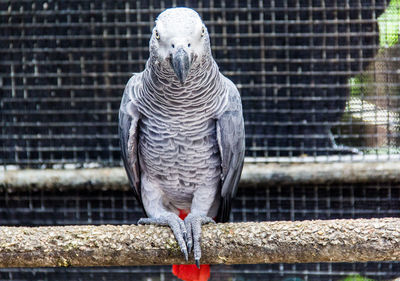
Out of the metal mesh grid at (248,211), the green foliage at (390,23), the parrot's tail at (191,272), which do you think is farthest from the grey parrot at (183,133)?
the green foliage at (390,23)

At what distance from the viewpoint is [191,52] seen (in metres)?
0.81

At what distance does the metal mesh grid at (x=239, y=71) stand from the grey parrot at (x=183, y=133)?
1.38ft

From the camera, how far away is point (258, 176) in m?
1.41

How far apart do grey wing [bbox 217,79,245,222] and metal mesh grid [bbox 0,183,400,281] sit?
0.45 m

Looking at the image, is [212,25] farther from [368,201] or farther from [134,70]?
[368,201]

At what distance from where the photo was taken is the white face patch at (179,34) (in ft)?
2.63

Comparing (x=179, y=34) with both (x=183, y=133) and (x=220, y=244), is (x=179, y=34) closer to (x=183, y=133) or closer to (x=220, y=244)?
(x=183, y=133)

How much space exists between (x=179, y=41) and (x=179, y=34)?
0.01m

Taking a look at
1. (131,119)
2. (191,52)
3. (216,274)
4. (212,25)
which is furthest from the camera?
(216,274)

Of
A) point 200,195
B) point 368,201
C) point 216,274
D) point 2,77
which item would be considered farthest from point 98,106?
point 368,201

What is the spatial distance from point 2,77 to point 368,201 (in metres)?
1.36

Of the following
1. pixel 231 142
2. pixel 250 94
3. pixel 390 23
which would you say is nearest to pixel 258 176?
pixel 250 94

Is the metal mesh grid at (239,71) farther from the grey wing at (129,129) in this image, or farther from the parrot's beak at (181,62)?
the parrot's beak at (181,62)

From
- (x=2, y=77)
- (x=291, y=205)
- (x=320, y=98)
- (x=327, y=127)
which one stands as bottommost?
(x=291, y=205)
